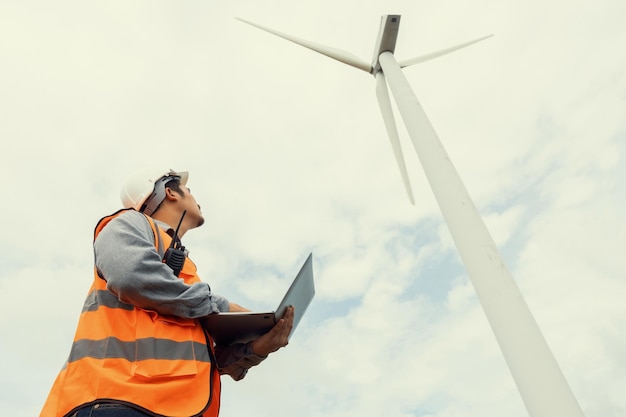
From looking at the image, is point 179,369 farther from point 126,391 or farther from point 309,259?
point 309,259

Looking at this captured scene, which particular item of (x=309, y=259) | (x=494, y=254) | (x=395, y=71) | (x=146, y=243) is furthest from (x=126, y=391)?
(x=395, y=71)

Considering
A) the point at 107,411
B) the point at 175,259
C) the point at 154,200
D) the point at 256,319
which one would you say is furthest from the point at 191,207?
the point at 107,411

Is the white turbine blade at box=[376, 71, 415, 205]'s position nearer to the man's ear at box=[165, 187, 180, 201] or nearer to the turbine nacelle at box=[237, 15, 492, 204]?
the turbine nacelle at box=[237, 15, 492, 204]

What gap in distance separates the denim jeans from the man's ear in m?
2.17

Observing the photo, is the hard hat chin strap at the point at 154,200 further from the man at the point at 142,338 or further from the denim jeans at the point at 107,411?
the denim jeans at the point at 107,411

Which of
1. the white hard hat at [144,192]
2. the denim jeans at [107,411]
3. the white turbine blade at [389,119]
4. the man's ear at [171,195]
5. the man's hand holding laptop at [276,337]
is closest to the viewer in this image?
the denim jeans at [107,411]

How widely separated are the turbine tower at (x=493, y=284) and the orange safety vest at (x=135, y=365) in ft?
Result: 7.09

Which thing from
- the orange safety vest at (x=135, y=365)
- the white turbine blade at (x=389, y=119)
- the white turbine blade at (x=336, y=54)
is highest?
the white turbine blade at (x=336, y=54)

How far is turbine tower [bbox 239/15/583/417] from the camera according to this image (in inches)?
136

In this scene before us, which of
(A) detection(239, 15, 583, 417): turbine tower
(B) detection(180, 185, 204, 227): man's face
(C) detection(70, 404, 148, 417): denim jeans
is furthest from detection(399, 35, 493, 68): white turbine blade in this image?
(C) detection(70, 404, 148, 417): denim jeans

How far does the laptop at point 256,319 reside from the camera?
3445 mm

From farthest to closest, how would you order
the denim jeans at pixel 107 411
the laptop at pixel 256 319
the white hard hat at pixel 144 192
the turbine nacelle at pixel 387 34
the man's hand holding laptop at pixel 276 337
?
the turbine nacelle at pixel 387 34 < the white hard hat at pixel 144 192 < the man's hand holding laptop at pixel 276 337 < the laptop at pixel 256 319 < the denim jeans at pixel 107 411

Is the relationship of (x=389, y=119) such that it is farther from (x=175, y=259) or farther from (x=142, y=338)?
(x=142, y=338)

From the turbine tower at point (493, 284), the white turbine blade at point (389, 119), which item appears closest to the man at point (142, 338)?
the turbine tower at point (493, 284)
